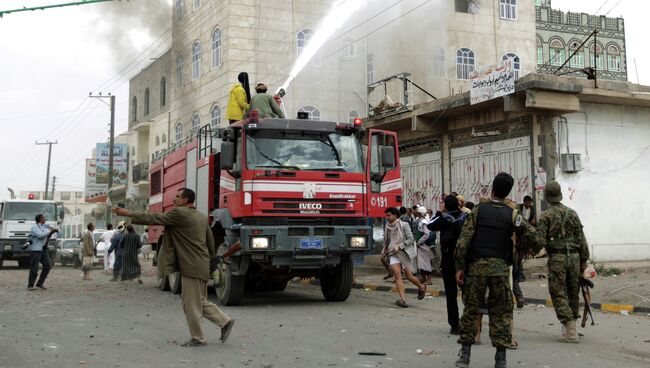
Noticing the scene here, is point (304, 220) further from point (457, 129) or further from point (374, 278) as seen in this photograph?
point (457, 129)

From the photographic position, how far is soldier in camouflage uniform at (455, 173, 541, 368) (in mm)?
5965

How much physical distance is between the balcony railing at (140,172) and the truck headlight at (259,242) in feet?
101

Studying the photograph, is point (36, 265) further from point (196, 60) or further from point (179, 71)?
point (179, 71)

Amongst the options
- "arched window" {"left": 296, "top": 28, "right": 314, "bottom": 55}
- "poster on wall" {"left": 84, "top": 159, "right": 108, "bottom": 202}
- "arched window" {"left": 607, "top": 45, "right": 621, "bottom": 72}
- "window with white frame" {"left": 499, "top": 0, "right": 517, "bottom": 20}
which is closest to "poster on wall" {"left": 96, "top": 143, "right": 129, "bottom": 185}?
"poster on wall" {"left": 84, "top": 159, "right": 108, "bottom": 202}

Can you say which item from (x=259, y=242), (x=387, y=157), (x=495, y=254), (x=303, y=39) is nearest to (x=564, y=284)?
(x=495, y=254)

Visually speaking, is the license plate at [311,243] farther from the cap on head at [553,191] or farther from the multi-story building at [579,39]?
the multi-story building at [579,39]

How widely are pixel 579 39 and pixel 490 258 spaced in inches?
1849

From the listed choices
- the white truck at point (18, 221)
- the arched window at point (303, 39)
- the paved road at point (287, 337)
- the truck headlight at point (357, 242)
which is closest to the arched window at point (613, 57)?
the arched window at point (303, 39)

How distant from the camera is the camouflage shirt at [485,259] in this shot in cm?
603

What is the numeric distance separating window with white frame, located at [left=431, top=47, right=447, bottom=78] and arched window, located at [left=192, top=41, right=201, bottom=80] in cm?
1128

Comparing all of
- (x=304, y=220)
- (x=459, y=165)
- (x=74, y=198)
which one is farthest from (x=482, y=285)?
(x=74, y=198)

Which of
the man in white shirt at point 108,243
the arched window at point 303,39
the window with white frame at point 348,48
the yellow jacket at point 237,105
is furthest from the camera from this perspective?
the window with white frame at point 348,48

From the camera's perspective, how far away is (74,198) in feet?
331

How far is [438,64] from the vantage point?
105 ft
